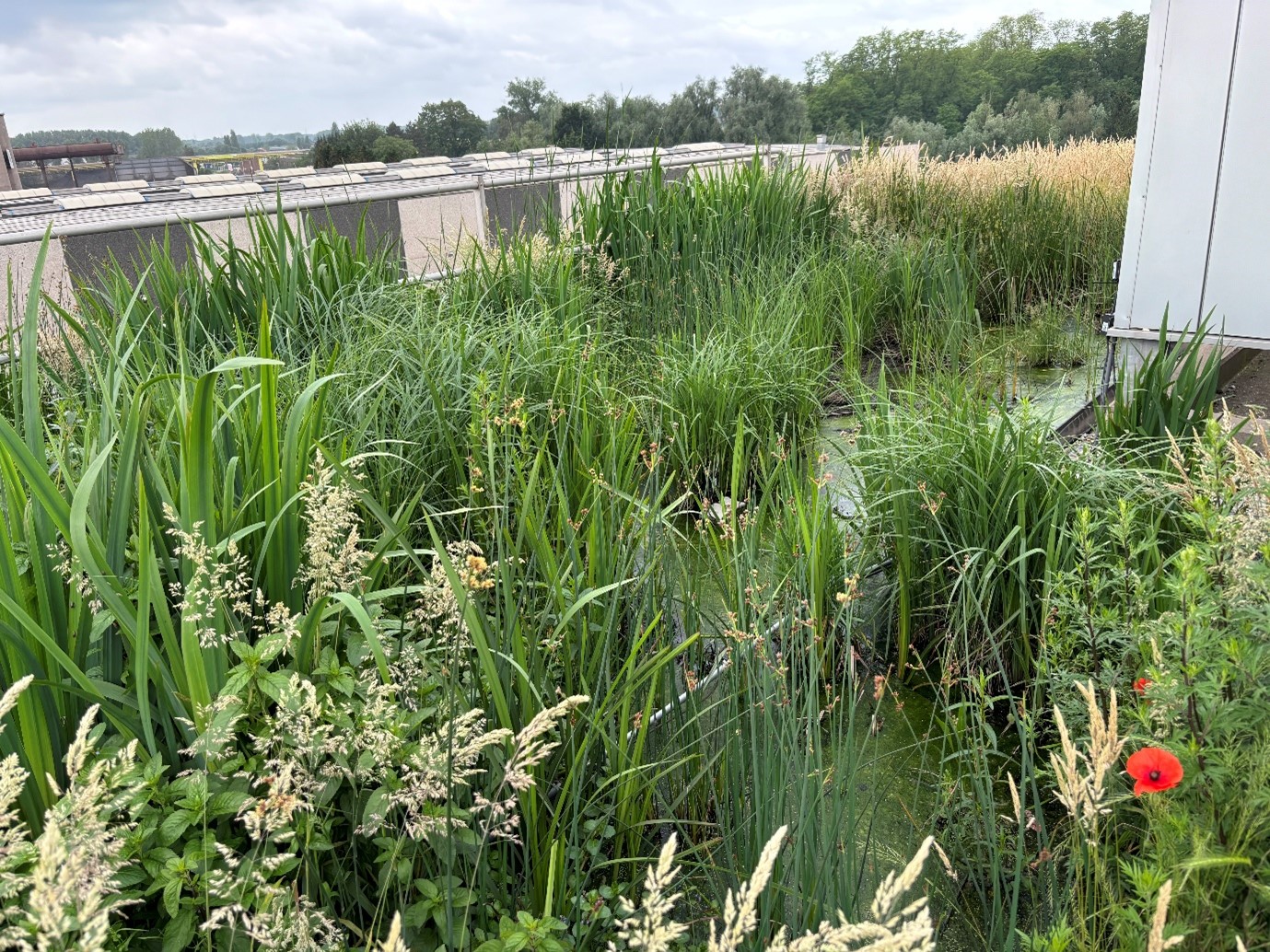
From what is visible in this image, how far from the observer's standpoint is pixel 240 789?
1269mm

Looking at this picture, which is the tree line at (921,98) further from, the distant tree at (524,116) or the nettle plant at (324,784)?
the nettle plant at (324,784)

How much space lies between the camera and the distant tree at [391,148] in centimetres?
3359

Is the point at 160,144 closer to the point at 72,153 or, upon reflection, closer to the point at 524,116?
the point at 72,153

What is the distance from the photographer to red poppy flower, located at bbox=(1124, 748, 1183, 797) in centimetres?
104

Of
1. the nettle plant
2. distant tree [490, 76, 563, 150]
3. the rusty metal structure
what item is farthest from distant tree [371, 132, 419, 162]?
the nettle plant

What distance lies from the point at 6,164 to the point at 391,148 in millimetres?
16923

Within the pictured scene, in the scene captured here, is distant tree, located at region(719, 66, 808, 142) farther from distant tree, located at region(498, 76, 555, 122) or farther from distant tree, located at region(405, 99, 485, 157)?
distant tree, located at region(498, 76, 555, 122)

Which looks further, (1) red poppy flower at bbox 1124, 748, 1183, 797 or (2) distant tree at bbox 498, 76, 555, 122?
(2) distant tree at bbox 498, 76, 555, 122

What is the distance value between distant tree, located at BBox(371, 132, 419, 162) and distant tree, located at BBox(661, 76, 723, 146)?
11.5 meters

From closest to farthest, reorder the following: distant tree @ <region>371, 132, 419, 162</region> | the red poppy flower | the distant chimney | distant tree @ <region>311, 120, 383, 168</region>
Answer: the red poppy flower < distant tree @ <region>311, 120, 383, 168</region> < distant tree @ <region>371, 132, 419, 162</region> < the distant chimney

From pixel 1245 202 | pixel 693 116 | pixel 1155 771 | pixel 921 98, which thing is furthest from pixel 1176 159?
pixel 921 98

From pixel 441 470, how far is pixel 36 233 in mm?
3208

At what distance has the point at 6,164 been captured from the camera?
36.9 m

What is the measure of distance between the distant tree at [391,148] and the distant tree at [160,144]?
10.9 meters
